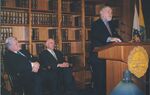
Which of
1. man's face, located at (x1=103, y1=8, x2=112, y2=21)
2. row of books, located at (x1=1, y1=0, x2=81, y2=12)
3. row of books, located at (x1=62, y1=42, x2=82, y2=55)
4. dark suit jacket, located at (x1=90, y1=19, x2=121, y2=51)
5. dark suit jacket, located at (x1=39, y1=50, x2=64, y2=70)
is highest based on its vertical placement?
row of books, located at (x1=1, y1=0, x2=81, y2=12)

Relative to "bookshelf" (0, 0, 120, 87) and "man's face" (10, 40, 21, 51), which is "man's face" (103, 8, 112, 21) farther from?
"bookshelf" (0, 0, 120, 87)

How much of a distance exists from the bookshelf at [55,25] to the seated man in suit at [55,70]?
0.65 m

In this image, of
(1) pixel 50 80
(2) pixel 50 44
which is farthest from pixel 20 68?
(2) pixel 50 44

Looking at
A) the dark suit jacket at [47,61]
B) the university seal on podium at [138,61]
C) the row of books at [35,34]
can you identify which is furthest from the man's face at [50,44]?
the university seal on podium at [138,61]

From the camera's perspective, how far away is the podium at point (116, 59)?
15.9 ft

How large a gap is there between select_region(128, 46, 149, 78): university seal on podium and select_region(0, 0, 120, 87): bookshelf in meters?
3.07

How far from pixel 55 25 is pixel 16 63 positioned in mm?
2217

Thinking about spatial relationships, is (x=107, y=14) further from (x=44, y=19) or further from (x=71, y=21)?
(x=71, y=21)

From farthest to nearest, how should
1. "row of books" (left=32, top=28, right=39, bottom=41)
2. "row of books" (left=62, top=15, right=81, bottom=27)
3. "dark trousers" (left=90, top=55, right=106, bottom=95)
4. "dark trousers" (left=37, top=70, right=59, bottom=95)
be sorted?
1. "row of books" (left=62, top=15, right=81, bottom=27)
2. "row of books" (left=32, top=28, right=39, bottom=41)
3. "dark trousers" (left=37, top=70, right=59, bottom=95)
4. "dark trousers" (left=90, top=55, right=106, bottom=95)

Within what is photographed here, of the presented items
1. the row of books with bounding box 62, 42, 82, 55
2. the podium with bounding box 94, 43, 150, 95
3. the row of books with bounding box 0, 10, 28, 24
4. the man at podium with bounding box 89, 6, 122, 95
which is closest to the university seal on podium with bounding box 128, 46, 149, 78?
the podium with bounding box 94, 43, 150, 95

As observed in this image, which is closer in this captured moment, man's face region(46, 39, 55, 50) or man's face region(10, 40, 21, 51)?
man's face region(10, 40, 21, 51)

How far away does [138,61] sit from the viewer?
4.92 metres

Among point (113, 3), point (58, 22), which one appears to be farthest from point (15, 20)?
point (113, 3)

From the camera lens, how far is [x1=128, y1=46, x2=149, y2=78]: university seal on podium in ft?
15.9
